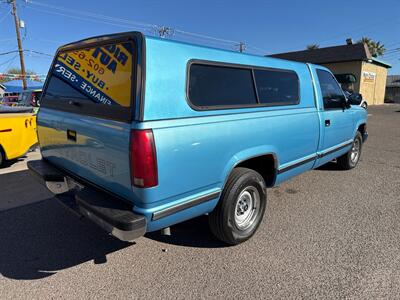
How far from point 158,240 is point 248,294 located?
1.25 meters

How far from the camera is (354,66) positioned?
29.5m

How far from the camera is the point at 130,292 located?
99.8 inches

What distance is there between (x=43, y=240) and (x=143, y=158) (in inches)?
77.7

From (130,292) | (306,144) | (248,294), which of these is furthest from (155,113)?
(306,144)

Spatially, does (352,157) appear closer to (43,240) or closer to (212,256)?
(212,256)

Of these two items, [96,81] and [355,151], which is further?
[355,151]

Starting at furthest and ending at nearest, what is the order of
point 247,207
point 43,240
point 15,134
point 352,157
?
1. point 352,157
2. point 15,134
3. point 247,207
4. point 43,240

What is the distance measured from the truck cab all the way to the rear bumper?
1cm

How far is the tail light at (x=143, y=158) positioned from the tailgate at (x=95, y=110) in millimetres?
78

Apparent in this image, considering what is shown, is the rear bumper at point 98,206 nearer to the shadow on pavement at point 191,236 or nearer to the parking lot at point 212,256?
the parking lot at point 212,256

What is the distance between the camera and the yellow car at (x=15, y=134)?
5.77m

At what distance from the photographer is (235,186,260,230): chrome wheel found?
3.32 meters

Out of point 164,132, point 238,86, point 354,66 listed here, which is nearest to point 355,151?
point 238,86

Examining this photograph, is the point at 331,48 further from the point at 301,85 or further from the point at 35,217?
the point at 35,217
